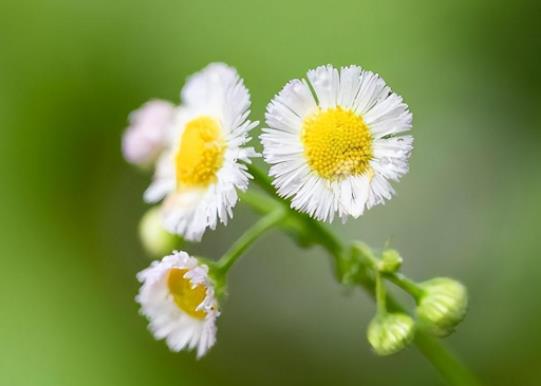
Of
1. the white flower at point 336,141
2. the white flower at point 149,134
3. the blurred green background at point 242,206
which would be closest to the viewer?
the white flower at point 336,141

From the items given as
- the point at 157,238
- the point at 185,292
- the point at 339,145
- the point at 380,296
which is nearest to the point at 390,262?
the point at 380,296

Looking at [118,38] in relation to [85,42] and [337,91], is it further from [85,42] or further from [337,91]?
[337,91]

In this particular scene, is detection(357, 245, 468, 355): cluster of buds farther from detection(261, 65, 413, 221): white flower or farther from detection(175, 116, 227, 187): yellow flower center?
detection(175, 116, 227, 187): yellow flower center

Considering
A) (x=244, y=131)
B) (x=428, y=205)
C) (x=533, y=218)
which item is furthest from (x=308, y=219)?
(x=428, y=205)

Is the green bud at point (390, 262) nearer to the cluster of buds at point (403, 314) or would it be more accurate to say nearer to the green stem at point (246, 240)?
the cluster of buds at point (403, 314)

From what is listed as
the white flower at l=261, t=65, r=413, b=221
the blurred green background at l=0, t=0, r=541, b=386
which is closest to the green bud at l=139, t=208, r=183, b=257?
the white flower at l=261, t=65, r=413, b=221

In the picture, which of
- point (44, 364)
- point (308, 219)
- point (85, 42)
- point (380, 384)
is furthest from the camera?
point (85, 42)

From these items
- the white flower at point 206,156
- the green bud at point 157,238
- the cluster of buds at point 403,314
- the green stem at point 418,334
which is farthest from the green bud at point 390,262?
the green bud at point 157,238

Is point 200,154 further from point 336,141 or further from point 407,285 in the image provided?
point 407,285
